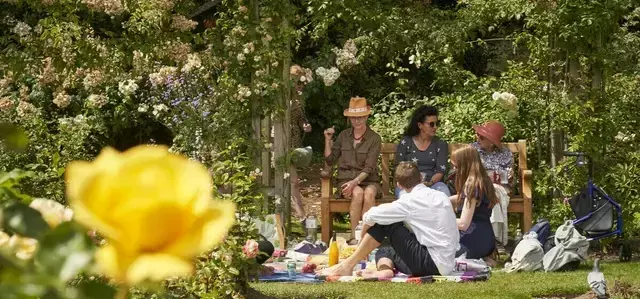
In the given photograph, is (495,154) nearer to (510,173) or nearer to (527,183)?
(510,173)

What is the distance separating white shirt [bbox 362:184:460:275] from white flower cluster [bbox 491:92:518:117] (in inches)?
86.7

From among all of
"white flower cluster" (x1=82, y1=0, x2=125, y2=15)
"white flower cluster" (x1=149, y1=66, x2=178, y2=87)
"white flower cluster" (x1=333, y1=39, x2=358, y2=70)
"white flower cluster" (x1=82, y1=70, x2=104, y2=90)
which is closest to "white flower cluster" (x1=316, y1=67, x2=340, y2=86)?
"white flower cluster" (x1=333, y1=39, x2=358, y2=70)

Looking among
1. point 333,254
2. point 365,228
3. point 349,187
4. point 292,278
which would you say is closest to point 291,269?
point 292,278

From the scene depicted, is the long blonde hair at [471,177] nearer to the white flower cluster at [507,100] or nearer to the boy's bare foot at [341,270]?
the boy's bare foot at [341,270]

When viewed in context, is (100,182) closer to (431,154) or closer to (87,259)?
(87,259)

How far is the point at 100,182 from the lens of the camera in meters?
0.42

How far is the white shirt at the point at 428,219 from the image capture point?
6.46 meters

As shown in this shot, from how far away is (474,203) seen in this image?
7.10m

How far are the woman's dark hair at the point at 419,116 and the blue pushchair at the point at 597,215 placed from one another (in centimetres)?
131

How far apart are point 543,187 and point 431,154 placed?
0.95 m

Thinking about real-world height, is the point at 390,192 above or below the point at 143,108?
below

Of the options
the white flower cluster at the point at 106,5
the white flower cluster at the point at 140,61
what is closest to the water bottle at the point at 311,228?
the white flower cluster at the point at 140,61

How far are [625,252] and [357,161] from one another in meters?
2.17

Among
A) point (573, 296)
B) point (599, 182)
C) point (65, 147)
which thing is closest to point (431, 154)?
point (599, 182)
